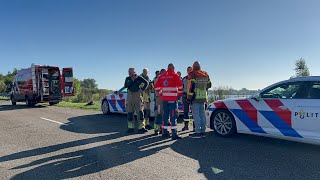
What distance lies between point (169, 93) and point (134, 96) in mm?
1412

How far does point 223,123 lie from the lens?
25.5ft

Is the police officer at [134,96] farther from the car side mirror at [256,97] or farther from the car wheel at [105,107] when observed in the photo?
the car wheel at [105,107]

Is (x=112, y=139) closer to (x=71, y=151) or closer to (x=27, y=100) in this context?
(x=71, y=151)

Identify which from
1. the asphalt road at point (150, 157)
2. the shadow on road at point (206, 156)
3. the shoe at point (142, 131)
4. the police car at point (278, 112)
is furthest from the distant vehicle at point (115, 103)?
the police car at point (278, 112)

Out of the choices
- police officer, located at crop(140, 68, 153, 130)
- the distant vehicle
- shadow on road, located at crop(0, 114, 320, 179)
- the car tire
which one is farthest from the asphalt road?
the car tire

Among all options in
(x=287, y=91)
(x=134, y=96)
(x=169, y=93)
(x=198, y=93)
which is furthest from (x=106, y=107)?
(x=287, y=91)

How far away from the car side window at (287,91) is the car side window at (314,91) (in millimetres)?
120

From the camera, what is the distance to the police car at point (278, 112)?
6.15 meters

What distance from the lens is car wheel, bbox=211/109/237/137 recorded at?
755 cm

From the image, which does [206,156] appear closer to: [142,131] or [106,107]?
[142,131]

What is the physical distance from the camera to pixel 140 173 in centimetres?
483

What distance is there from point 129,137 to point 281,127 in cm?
380

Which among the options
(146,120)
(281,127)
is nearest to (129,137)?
(146,120)

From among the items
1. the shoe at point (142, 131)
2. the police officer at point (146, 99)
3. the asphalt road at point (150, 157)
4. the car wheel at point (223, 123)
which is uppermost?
the police officer at point (146, 99)
